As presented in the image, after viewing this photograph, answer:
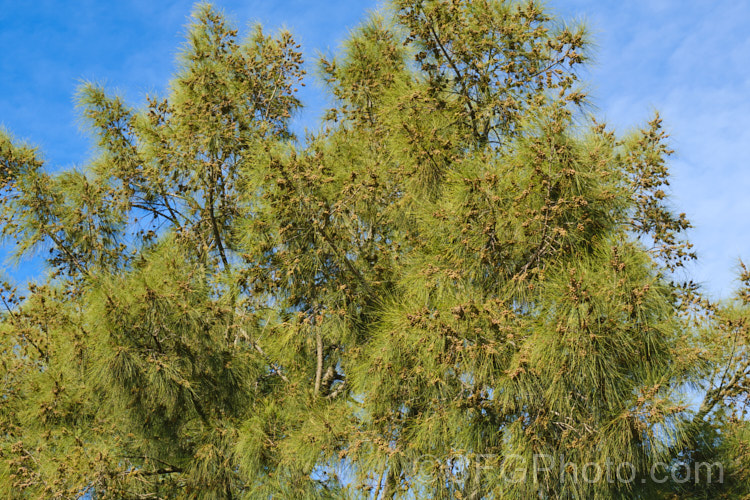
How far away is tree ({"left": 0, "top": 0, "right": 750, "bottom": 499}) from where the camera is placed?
3.30 m

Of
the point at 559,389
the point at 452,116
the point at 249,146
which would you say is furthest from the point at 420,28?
the point at 559,389

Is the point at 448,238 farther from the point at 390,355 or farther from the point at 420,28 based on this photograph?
the point at 420,28

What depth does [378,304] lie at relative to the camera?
4.40 meters

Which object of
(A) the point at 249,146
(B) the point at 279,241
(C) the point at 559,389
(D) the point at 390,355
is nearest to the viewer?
(C) the point at 559,389

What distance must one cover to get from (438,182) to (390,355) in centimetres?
109

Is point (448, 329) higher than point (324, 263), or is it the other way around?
point (324, 263)

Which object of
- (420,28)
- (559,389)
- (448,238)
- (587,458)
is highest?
(420,28)

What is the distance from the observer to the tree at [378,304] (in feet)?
10.8

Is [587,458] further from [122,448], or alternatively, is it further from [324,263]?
[122,448]

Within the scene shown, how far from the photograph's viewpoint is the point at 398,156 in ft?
13.8

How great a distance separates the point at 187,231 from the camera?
189 inches

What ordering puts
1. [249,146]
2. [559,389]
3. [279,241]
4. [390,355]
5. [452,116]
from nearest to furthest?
[559,389], [390,355], [279,241], [452,116], [249,146]

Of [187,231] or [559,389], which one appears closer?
[559,389]

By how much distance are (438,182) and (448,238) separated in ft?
1.85
